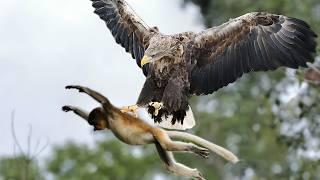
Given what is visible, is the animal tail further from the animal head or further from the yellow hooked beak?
the animal head

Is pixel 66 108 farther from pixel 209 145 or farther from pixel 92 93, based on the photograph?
pixel 209 145

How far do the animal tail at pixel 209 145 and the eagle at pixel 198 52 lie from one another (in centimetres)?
162

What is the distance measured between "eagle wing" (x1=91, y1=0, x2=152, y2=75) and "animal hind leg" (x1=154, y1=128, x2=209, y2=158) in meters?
2.42

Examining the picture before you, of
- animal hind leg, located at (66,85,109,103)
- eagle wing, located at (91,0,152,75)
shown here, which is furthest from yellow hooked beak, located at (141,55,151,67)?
animal hind leg, located at (66,85,109,103)

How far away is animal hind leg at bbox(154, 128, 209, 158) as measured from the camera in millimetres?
5250

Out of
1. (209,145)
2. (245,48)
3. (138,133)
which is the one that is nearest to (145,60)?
(245,48)

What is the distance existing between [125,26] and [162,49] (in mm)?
1047

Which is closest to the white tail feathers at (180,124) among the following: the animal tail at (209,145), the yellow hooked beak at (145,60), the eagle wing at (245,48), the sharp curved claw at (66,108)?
the eagle wing at (245,48)

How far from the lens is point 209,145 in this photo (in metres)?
5.11

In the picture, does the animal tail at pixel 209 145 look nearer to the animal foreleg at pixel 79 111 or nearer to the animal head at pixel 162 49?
the animal foreleg at pixel 79 111

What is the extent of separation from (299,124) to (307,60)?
710 centimetres

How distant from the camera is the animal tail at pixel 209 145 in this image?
4.99 m

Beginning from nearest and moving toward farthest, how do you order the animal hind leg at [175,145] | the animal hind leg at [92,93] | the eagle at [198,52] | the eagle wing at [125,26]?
the animal hind leg at [92,93]
the animal hind leg at [175,145]
the eagle at [198,52]
the eagle wing at [125,26]

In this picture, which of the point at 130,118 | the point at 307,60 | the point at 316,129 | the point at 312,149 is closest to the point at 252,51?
the point at 307,60
